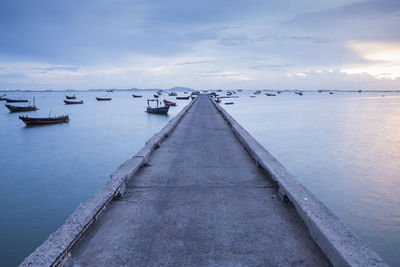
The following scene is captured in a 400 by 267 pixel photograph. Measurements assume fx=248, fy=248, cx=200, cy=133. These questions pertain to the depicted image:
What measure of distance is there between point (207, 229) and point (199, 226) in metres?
0.16

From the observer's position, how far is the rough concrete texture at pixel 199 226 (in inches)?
132

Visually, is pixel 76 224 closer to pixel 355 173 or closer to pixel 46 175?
pixel 46 175

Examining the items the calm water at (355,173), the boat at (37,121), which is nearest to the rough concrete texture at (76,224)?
the calm water at (355,173)

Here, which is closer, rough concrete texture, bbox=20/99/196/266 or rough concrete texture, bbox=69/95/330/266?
rough concrete texture, bbox=20/99/196/266

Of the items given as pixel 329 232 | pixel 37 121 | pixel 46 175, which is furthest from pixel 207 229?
pixel 37 121

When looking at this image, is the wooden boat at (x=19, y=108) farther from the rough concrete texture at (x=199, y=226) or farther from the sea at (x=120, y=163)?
the rough concrete texture at (x=199, y=226)

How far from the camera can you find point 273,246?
3.60 meters

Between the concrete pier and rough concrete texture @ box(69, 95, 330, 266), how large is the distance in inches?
0.5

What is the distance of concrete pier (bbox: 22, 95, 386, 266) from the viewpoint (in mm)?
3277

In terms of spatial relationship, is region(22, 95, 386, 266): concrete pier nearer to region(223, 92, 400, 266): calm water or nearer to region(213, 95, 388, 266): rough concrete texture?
region(213, 95, 388, 266): rough concrete texture

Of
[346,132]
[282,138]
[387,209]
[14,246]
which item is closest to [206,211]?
[14,246]

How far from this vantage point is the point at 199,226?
410 centimetres

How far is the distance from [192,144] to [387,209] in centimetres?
844

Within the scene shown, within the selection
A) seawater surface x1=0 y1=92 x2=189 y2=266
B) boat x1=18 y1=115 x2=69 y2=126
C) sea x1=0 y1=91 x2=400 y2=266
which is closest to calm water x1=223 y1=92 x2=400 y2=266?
sea x1=0 y1=91 x2=400 y2=266
